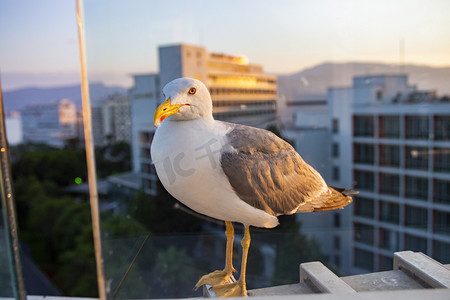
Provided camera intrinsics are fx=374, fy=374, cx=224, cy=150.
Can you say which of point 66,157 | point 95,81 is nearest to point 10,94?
point 66,157

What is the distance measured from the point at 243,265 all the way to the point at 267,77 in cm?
175

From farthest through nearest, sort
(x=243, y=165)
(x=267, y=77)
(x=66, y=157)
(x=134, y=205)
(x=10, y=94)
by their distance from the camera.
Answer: (x=66, y=157) < (x=10, y=94) < (x=134, y=205) < (x=267, y=77) < (x=243, y=165)

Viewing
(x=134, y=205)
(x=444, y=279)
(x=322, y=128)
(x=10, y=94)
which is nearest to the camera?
(x=444, y=279)

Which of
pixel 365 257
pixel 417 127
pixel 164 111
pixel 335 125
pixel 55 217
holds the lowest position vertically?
pixel 55 217

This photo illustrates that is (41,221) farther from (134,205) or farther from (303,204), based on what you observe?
(303,204)

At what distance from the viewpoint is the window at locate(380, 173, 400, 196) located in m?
5.40

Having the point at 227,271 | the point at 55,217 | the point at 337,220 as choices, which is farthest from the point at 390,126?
the point at 55,217

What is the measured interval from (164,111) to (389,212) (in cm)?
511

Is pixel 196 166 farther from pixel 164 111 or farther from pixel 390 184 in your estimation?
pixel 390 184

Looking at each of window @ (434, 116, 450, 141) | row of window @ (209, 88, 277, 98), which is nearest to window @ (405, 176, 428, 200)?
window @ (434, 116, 450, 141)

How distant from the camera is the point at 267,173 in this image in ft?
4.23

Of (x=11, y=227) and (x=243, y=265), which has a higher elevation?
(x=11, y=227)

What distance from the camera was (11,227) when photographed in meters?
1.69

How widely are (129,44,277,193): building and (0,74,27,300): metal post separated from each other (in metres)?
0.86
